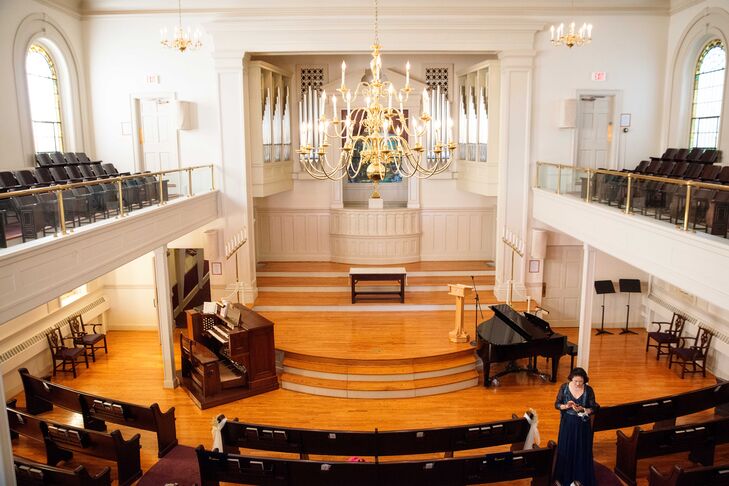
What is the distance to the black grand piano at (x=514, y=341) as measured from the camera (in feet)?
34.6

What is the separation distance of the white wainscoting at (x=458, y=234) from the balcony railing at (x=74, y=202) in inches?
316

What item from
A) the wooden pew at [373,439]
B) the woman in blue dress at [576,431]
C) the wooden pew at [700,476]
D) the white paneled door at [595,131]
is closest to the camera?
the wooden pew at [700,476]

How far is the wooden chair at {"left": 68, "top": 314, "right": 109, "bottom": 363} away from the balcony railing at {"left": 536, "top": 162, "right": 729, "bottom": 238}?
1069cm

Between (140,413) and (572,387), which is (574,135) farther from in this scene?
(140,413)

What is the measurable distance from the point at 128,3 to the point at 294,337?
8885 millimetres

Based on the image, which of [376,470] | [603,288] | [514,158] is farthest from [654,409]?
[514,158]

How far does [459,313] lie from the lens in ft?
38.6

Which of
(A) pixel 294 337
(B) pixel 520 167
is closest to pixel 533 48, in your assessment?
(B) pixel 520 167

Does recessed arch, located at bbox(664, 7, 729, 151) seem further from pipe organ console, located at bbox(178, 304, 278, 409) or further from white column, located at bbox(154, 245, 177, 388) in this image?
white column, located at bbox(154, 245, 177, 388)

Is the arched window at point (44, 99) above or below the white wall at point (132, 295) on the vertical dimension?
above

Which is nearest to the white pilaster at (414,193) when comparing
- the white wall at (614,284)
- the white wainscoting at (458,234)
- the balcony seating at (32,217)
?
the white wainscoting at (458,234)

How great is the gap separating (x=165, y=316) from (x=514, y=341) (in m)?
6.67

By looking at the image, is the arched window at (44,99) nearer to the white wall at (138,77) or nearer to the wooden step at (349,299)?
the white wall at (138,77)

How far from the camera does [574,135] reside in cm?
1416
